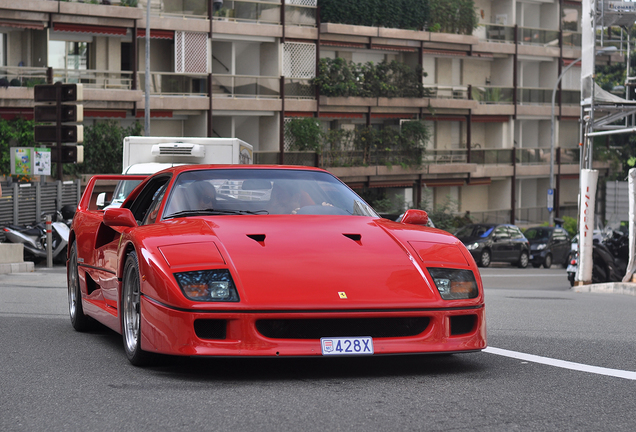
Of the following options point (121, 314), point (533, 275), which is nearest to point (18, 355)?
point (121, 314)

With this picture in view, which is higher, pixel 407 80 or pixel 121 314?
pixel 407 80

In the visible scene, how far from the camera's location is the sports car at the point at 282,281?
Answer: 580 cm

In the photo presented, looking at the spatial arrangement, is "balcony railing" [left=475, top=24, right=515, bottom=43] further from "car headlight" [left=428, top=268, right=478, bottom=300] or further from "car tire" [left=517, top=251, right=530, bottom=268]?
"car headlight" [left=428, top=268, right=478, bottom=300]

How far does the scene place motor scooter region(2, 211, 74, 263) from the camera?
25.8m

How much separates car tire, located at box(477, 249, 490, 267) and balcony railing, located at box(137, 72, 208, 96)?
1405cm

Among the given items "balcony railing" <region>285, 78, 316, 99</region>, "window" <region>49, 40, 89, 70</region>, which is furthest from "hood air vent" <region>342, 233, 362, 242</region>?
"balcony railing" <region>285, 78, 316, 99</region>

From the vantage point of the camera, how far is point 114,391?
5.62 m

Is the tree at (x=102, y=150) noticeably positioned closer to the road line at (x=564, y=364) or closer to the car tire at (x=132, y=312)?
the car tire at (x=132, y=312)

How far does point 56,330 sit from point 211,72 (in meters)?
37.4

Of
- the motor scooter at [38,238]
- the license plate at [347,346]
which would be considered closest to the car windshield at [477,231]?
the motor scooter at [38,238]

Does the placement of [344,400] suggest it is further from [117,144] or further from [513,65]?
[513,65]

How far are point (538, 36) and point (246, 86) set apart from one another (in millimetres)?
20677

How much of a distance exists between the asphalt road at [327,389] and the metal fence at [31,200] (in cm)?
1997

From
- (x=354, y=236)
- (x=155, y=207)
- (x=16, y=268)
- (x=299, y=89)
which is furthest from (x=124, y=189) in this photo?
(x=299, y=89)
